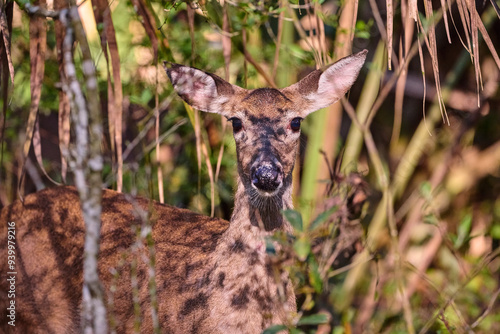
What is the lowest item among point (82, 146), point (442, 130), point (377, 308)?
point (377, 308)

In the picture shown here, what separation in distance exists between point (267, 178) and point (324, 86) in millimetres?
1115

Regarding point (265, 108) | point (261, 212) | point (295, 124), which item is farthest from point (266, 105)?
point (261, 212)

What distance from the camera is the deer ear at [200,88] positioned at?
421 centimetres

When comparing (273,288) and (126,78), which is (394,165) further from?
(273,288)

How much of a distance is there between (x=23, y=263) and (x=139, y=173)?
5.51ft

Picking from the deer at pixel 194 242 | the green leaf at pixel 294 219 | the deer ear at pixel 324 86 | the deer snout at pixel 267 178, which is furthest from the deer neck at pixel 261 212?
the green leaf at pixel 294 219

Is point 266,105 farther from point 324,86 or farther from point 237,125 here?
point 324,86

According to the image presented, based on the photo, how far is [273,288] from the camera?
3691mm

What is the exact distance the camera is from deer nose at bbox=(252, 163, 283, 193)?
360 centimetres

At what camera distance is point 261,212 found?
3.93 meters

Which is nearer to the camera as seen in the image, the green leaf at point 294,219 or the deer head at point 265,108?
the green leaf at point 294,219

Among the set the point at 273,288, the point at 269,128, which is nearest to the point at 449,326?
the point at 273,288

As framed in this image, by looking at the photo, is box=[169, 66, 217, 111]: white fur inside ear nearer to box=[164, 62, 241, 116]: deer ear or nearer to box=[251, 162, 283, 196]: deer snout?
box=[164, 62, 241, 116]: deer ear

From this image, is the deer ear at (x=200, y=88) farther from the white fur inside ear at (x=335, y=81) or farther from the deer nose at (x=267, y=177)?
the deer nose at (x=267, y=177)
